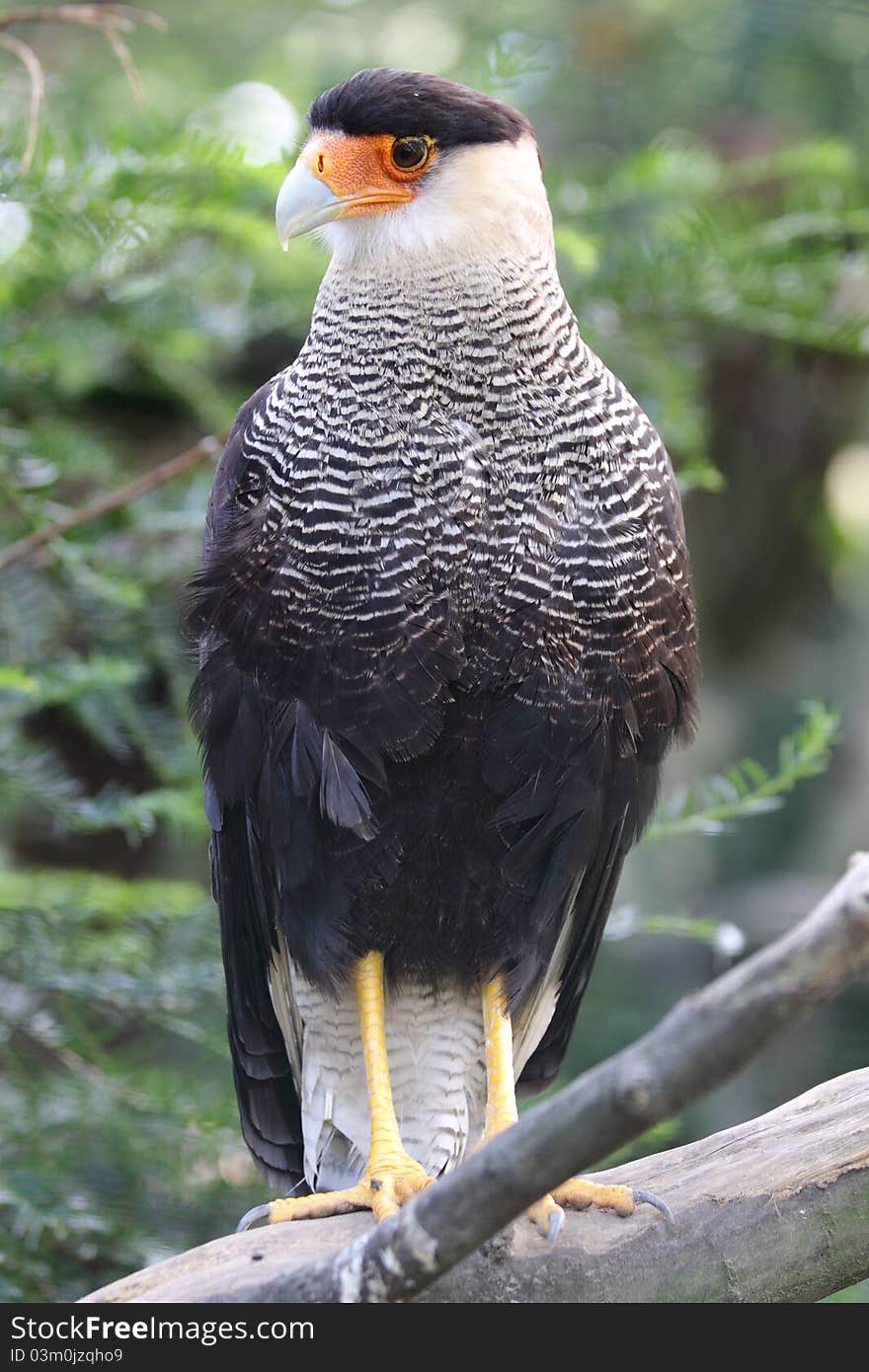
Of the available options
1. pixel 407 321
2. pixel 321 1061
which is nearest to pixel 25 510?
pixel 407 321

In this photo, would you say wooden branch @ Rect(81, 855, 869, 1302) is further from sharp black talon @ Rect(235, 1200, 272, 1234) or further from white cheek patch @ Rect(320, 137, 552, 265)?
white cheek patch @ Rect(320, 137, 552, 265)

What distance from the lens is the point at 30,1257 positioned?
247 centimetres

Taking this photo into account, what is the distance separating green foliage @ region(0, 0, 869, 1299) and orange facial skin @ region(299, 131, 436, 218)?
0.60 meters

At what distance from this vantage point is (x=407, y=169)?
203 cm

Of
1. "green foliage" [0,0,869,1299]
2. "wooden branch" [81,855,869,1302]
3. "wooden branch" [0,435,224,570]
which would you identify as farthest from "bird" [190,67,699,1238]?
"wooden branch" [81,855,869,1302]

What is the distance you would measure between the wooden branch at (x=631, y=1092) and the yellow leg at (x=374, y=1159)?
A: 413mm

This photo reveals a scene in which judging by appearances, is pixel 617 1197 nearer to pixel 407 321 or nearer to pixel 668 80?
pixel 407 321

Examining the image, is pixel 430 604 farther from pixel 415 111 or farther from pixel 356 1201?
pixel 356 1201

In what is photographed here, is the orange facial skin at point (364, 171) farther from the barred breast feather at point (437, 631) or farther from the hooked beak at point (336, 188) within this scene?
the barred breast feather at point (437, 631)

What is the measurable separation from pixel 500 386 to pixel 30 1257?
68.4 inches

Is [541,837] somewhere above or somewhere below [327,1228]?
above

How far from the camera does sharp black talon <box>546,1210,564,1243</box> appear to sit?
179cm

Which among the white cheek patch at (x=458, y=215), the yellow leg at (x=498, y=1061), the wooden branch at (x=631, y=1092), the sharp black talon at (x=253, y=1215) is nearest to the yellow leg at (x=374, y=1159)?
the sharp black talon at (x=253, y=1215)

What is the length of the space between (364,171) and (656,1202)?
1496 millimetres
